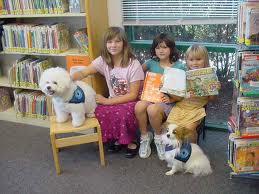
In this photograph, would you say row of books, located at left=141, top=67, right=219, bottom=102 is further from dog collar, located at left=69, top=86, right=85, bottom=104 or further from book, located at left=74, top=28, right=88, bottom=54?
book, located at left=74, top=28, right=88, bottom=54

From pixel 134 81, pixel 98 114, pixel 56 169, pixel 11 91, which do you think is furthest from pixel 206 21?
pixel 11 91

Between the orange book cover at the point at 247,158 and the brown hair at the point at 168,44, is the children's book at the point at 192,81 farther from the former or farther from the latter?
the orange book cover at the point at 247,158

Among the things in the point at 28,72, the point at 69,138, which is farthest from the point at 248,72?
the point at 28,72

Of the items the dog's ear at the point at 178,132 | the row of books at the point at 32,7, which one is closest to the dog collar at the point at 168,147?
the dog's ear at the point at 178,132

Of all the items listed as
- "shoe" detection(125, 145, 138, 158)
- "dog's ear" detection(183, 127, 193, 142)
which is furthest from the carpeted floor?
"dog's ear" detection(183, 127, 193, 142)

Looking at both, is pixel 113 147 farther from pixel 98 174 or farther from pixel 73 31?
pixel 73 31

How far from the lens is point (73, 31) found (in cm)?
306

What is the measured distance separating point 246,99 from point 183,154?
0.60 metres

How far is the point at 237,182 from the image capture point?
85.7 inches

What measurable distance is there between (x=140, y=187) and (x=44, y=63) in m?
1.57

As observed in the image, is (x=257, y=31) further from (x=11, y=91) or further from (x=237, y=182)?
(x=11, y=91)

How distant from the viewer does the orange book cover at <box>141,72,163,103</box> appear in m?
2.50

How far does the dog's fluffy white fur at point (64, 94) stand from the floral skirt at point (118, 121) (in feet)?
0.31

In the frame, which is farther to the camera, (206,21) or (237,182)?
(206,21)
